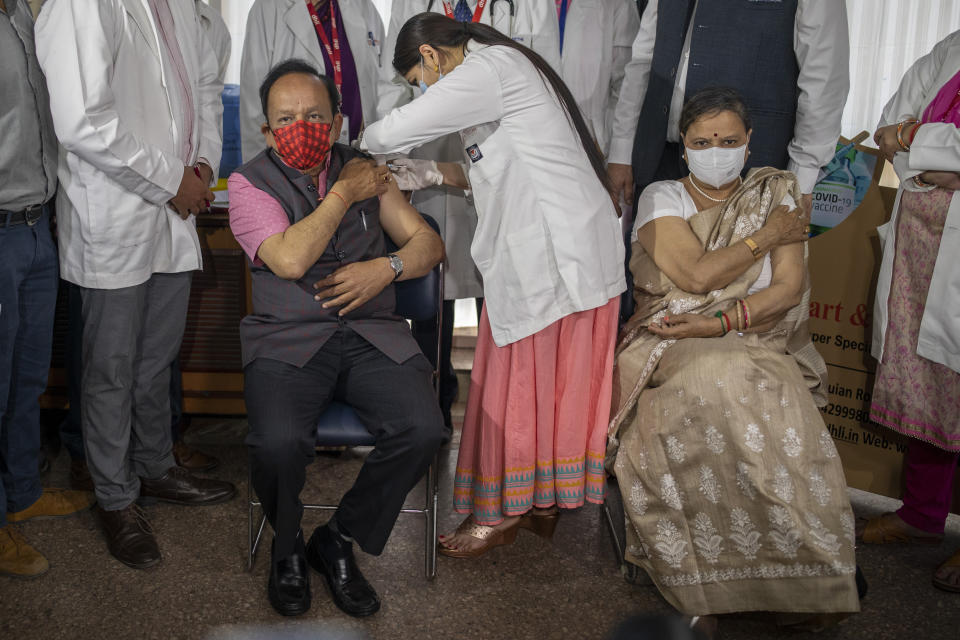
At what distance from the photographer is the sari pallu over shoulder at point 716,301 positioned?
8.13 ft

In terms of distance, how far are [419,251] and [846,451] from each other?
177cm

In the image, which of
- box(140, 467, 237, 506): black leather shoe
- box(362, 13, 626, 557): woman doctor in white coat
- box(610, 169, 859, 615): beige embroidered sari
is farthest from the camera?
box(140, 467, 237, 506): black leather shoe

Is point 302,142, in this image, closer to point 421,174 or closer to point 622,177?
point 421,174

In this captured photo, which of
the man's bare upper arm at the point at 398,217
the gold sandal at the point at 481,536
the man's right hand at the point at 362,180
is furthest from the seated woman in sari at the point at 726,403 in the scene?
the man's right hand at the point at 362,180

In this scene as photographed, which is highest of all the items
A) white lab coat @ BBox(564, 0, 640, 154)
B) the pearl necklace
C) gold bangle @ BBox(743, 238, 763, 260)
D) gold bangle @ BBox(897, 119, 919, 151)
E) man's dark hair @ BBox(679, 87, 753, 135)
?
white lab coat @ BBox(564, 0, 640, 154)

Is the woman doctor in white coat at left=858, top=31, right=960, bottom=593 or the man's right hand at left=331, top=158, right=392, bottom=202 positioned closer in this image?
the man's right hand at left=331, top=158, right=392, bottom=202

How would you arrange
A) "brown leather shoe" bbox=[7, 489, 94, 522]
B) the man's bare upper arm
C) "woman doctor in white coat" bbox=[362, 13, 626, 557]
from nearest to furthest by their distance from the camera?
"woman doctor in white coat" bbox=[362, 13, 626, 557], the man's bare upper arm, "brown leather shoe" bbox=[7, 489, 94, 522]

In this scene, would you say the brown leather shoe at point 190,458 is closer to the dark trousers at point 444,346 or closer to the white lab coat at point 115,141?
the white lab coat at point 115,141

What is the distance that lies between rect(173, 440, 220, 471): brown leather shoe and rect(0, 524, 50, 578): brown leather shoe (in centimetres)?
68

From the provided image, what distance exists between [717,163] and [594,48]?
1004 millimetres

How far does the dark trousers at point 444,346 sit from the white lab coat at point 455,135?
0.15m

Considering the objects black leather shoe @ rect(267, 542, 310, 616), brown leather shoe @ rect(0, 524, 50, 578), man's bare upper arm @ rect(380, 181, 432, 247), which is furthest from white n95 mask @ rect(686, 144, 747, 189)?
brown leather shoe @ rect(0, 524, 50, 578)

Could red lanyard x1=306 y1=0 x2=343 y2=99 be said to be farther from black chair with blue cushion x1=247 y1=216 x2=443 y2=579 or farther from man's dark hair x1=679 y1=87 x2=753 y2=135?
man's dark hair x1=679 y1=87 x2=753 y2=135

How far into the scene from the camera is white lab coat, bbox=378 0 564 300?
3.15 meters
